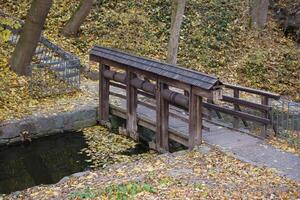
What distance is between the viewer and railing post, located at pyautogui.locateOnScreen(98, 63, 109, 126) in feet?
47.0

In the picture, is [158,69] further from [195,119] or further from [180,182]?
[180,182]

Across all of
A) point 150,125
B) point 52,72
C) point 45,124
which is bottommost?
point 45,124

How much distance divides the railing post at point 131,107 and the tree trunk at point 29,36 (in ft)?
13.6

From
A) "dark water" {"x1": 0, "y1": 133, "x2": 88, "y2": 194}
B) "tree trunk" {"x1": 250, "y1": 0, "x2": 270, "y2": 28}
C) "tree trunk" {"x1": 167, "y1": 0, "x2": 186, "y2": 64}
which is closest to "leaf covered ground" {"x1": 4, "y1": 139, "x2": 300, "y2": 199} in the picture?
"dark water" {"x1": 0, "y1": 133, "x2": 88, "y2": 194}

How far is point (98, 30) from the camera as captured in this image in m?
21.3

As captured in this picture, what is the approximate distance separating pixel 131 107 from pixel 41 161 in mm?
3004

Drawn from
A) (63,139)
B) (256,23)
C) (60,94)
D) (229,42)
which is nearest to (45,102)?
(60,94)

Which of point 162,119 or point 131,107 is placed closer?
point 162,119

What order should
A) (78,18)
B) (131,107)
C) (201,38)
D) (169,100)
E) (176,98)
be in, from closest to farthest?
(176,98), (169,100), (131,107), (78,18), (201,38)

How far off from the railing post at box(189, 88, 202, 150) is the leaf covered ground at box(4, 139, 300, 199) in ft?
1.44

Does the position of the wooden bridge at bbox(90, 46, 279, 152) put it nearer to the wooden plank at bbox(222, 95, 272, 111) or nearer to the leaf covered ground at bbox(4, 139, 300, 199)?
the wooden plank at bbox(222, 95, 272, 111)

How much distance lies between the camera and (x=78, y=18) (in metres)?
20.4

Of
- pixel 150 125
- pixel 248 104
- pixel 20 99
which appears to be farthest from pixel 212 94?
pixel 20 99

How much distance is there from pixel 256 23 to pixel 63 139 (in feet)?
46.0
